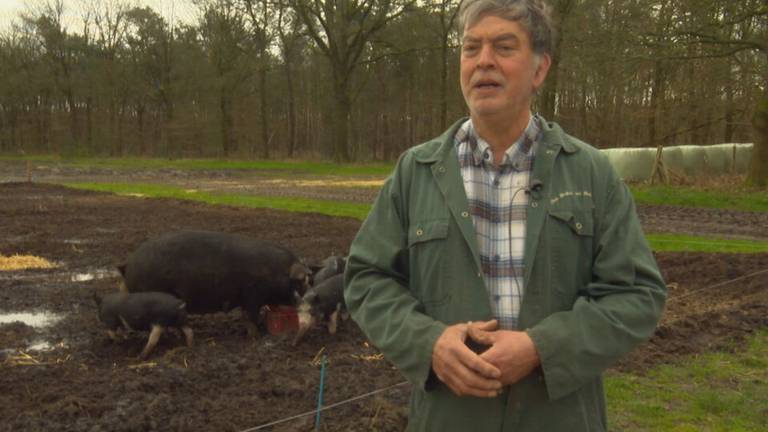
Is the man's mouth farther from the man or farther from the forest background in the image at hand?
the forest background

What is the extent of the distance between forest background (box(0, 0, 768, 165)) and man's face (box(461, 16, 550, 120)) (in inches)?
919

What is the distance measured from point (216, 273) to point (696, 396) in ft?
13.5

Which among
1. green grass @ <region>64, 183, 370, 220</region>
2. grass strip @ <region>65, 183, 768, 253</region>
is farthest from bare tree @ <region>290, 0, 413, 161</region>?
green grass @ <region>64, 183, 370, 220</region>

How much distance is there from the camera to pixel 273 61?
48.8 m

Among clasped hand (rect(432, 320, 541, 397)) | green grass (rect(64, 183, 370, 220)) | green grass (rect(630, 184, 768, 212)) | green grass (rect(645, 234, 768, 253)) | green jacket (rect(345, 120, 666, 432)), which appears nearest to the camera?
clasped hand (rect(432, 320, 541, 397))

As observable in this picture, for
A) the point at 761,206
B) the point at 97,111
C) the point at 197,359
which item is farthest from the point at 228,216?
the point at 97,111

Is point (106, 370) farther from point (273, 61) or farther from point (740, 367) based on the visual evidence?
point (273, 61)

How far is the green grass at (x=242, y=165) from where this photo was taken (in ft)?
128

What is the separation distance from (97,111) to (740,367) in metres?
56.1

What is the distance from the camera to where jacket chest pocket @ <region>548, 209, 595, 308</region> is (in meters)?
2.40

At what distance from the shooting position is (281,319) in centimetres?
752

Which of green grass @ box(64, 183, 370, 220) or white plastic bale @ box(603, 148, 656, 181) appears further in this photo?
white plastic bale @ box(603, 148, 656, 181)

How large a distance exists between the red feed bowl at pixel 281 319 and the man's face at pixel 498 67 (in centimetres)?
530

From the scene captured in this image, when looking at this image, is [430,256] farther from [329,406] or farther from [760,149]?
[760,149]
